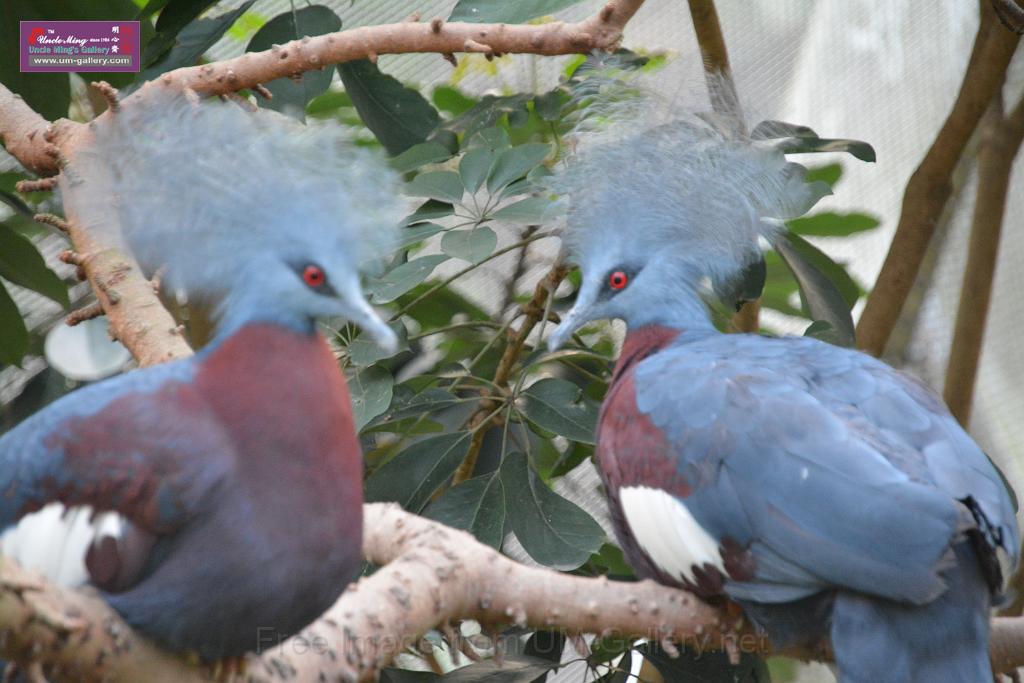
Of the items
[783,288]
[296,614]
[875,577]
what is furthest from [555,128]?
[296,614]

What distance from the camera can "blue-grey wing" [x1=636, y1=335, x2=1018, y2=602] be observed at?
115 cm

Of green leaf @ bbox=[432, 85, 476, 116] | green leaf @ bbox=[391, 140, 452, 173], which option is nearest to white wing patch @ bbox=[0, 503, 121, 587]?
green leaf @ bbox=[391, 140, 452, 173]

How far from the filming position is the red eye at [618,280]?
163 centimetres

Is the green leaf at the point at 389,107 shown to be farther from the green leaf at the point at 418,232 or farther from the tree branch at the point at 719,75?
the tree branch at the point at 719,75

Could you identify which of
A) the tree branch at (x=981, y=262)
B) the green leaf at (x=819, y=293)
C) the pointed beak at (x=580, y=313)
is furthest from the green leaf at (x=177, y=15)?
the tree branch at (x=981, y=262)

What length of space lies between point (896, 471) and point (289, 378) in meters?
0.69

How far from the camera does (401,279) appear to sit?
159cm

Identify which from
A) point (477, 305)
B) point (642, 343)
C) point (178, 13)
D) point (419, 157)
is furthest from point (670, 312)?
point (178, 13)

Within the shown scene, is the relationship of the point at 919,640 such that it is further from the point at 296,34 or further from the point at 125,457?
the point at 296,34

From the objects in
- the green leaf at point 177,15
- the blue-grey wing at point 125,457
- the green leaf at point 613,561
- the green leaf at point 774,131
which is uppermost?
the green leaf at point 177,15

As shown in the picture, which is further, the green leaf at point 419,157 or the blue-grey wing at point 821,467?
the green leaf at point 419,157

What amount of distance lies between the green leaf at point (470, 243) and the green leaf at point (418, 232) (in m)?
0.04

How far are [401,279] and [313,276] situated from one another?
63cm

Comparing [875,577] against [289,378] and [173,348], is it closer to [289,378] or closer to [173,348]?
[289,378]
